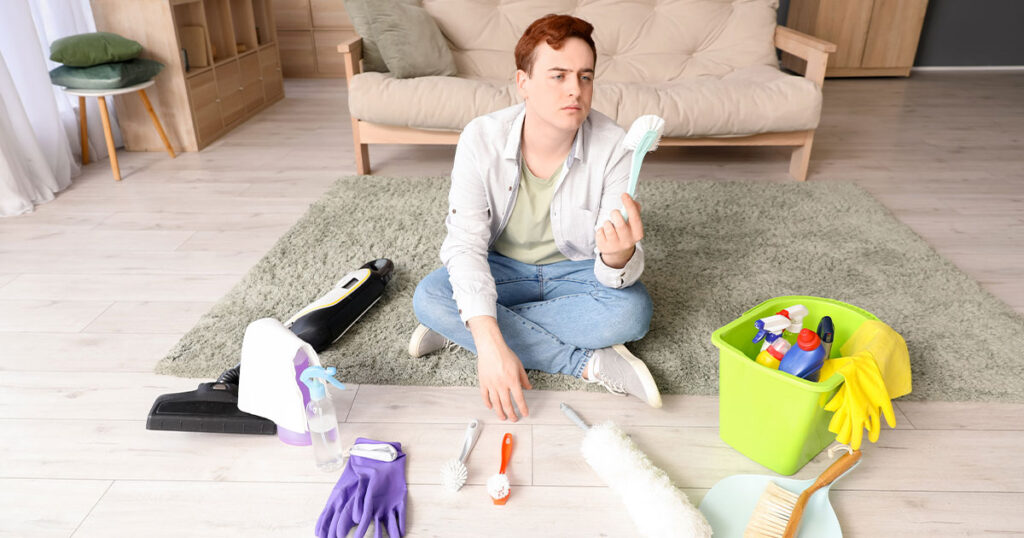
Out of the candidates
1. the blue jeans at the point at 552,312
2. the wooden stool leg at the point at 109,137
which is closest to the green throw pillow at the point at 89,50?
the wooden stool leg at the point at 109,137

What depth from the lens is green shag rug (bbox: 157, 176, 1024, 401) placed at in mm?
1520

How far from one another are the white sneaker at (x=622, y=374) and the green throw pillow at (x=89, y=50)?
2.40 metres

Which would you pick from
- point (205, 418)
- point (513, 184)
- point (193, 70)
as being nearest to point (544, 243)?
point (513, 184)

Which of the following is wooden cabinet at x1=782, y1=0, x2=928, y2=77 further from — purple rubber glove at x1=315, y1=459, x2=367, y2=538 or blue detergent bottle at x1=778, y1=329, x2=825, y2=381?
purple rubber glove at x1=315, y1=459, x2=367, y2=538

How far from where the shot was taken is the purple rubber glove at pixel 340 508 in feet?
3.55

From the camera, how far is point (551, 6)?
3064 millimetres

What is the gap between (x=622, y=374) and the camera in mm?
1408

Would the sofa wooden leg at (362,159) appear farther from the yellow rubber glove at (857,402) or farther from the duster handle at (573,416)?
the yellow rubber glove at (857,402)

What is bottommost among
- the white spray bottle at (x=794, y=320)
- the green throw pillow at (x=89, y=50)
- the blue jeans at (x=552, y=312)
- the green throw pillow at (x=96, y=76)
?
the blue jeans at (x=552, y=312)

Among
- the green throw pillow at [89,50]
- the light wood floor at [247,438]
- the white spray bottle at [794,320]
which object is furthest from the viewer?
the green throw pillow at [89,50]

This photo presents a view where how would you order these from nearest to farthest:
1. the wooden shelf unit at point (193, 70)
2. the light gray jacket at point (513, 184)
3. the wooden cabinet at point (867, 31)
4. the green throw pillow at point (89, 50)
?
the light gray jacket at point (513, 184), the green throw pillow at point (89, 50), the wooden shelf unit at point (193, 70), the wooden cabinet at point (867, 31)

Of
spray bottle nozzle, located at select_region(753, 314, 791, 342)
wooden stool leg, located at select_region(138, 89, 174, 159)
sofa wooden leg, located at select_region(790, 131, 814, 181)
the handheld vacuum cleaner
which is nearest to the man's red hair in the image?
spray bottle nozzle, located at select_region(753, 314, 791, 342)

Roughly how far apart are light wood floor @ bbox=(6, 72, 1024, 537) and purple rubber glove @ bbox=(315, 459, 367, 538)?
5 centimetres

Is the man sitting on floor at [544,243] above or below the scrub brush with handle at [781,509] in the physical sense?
above
